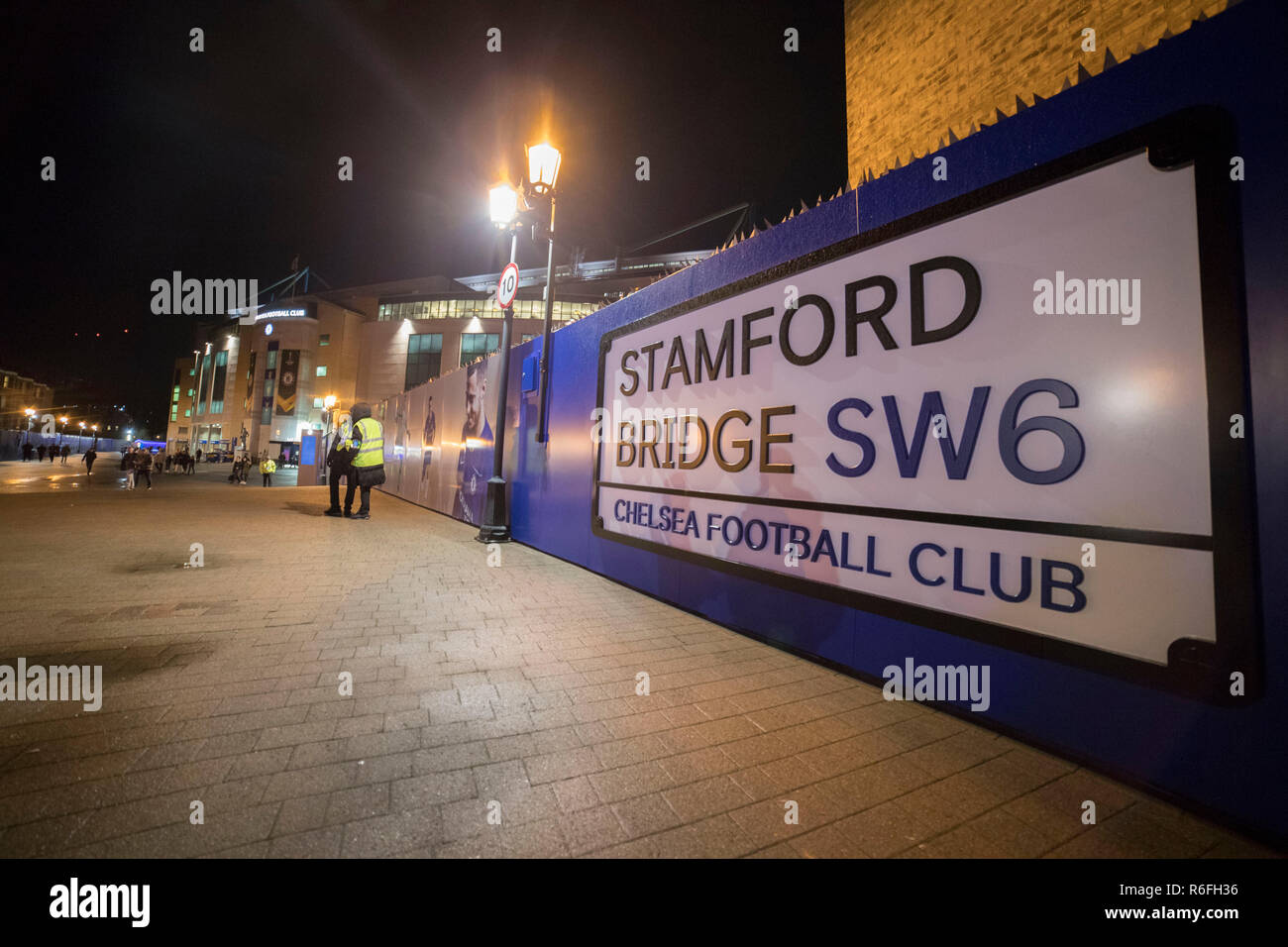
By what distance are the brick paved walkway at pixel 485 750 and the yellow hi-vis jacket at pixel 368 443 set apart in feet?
17.3

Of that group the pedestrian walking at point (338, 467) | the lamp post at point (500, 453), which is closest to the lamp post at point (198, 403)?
the pedestrian walking at point (338, 467)

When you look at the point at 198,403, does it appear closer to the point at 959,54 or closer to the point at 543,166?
the point at 543,166

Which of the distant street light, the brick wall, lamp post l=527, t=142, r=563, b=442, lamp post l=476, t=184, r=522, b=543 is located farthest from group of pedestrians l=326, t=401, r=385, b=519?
the brick wall

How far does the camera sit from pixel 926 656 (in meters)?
2.71

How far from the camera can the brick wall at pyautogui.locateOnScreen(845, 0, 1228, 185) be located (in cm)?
631

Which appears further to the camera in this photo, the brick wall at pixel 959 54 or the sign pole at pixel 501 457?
the sign pole at pixel 501 457

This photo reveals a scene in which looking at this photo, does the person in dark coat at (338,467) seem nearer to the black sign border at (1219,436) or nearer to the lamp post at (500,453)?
the lamp post at (500,453)

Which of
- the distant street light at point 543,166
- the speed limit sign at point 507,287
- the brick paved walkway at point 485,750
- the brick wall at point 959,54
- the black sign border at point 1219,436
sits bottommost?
the brick paved walkway at point 485,750

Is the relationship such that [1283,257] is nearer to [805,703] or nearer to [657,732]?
[805,703]

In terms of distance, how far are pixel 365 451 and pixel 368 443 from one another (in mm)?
172

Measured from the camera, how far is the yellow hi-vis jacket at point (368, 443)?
9078 millimetres

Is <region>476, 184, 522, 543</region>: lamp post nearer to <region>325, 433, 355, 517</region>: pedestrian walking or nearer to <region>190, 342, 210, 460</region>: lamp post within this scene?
<region>325, 433, 355, 517</region>: pedestrian walking
